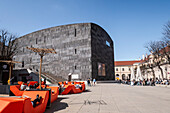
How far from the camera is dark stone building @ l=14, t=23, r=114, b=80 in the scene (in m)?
35.4

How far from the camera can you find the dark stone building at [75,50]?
35438 millimetres

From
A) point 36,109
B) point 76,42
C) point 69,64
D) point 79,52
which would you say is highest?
point 76,42

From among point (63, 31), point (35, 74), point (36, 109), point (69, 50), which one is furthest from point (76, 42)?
point (36, 109)

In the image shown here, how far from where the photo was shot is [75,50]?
37.4 m

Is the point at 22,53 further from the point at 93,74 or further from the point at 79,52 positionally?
the point at 93,74

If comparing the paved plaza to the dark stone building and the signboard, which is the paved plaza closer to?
the dark stone building

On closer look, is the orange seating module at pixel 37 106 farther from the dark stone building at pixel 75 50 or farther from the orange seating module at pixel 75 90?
the dark stone building at pixel 75 50

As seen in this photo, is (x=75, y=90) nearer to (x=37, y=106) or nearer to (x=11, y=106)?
(x=37, y=106)

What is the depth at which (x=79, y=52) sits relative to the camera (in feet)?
120

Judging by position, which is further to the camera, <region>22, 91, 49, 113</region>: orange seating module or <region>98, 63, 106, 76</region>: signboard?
<region>98, 63, 106, 76</region>: signboard

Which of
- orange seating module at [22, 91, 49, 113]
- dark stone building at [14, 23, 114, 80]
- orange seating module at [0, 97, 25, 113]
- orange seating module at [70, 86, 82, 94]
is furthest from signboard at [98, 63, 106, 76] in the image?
orange seating module at [0, 97, 25, 113]

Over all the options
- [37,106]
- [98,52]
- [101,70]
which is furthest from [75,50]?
[37,106]

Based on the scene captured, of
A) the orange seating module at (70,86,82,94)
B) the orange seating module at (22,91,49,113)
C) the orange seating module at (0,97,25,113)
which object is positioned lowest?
the orange seating module at (70,86,82,94)

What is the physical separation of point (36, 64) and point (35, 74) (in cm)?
873
